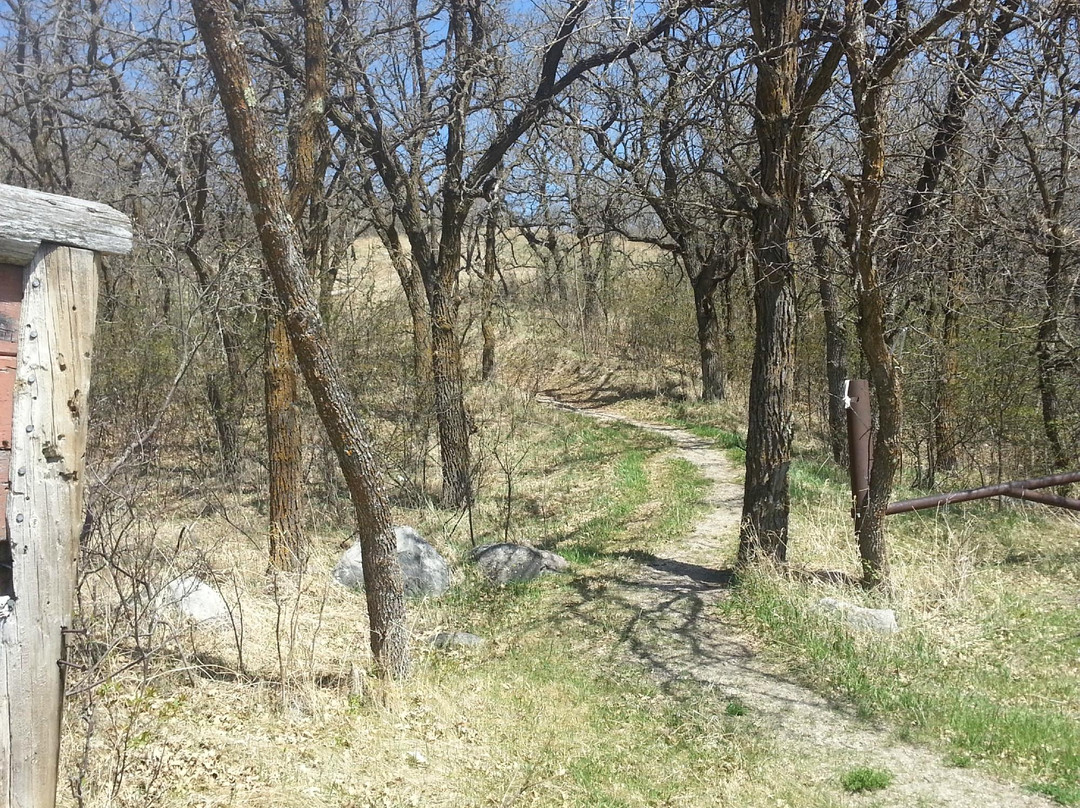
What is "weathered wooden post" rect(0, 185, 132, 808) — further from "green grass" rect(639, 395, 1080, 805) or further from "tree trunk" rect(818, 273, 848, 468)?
"tree trunk" rect(818, 273, 848, 468)

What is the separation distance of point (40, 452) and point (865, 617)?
526 centimetres

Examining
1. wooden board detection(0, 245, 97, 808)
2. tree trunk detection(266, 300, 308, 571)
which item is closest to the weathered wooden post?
wooden board detection(0, 245, 97, 808)

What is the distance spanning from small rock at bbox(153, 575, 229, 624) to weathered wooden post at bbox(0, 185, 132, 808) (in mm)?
3408

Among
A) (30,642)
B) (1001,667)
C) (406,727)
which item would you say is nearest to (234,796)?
(406,727)

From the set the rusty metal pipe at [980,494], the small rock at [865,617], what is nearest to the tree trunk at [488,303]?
the rusty metal pipe at [980,494]

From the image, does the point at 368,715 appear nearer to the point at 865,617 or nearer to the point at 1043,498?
the point at 865,617

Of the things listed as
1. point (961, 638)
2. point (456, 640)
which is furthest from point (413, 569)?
point (961, 638)

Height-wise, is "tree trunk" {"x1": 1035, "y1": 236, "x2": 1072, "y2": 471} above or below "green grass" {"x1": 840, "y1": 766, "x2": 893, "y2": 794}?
above

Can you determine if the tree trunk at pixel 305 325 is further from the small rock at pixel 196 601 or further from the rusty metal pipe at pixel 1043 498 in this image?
the rusty metal pipe at pixel 1043 498

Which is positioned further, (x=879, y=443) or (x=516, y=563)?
(x=516, y=563)

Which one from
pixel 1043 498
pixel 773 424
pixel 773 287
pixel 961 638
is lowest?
pixel 961 638

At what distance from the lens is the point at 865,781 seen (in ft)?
13.6

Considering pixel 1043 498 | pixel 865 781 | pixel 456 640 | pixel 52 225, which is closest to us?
pixel 52 225

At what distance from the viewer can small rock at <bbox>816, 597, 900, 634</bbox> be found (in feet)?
19.1
